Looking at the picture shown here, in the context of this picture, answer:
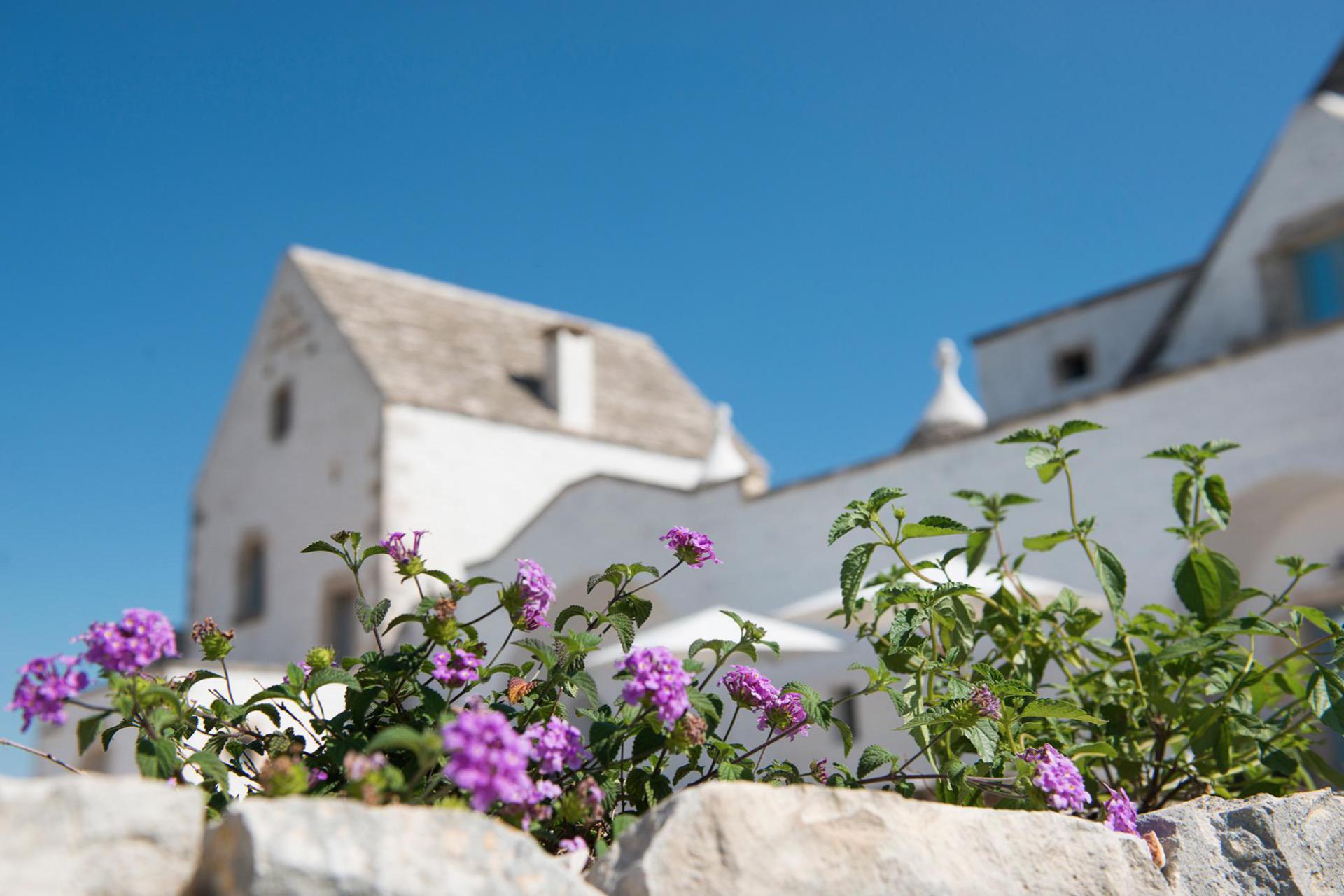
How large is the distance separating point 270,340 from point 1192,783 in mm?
20377

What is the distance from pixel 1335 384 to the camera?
10070 mm

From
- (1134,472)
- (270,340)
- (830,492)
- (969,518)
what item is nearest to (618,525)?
(830,492)

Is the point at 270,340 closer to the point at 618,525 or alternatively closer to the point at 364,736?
the point at 618,525

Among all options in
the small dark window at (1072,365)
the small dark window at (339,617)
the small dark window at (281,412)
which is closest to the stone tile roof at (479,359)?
the small dark window at (281,412)

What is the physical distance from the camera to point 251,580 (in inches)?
825

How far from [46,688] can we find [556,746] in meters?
0.69

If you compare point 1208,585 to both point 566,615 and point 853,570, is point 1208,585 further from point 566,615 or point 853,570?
point 566,615

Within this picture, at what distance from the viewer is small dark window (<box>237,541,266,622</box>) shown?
20.6 meters

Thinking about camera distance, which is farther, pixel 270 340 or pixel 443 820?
pixel 270 340

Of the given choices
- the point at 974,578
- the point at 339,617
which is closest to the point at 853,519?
the point at 974,578

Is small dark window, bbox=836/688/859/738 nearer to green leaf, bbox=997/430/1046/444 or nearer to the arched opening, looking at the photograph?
the arched opening

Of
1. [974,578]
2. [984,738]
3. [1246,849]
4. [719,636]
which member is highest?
[719,636]

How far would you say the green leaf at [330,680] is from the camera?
6.91 feet

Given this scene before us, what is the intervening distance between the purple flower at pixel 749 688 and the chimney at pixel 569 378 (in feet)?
58.0
